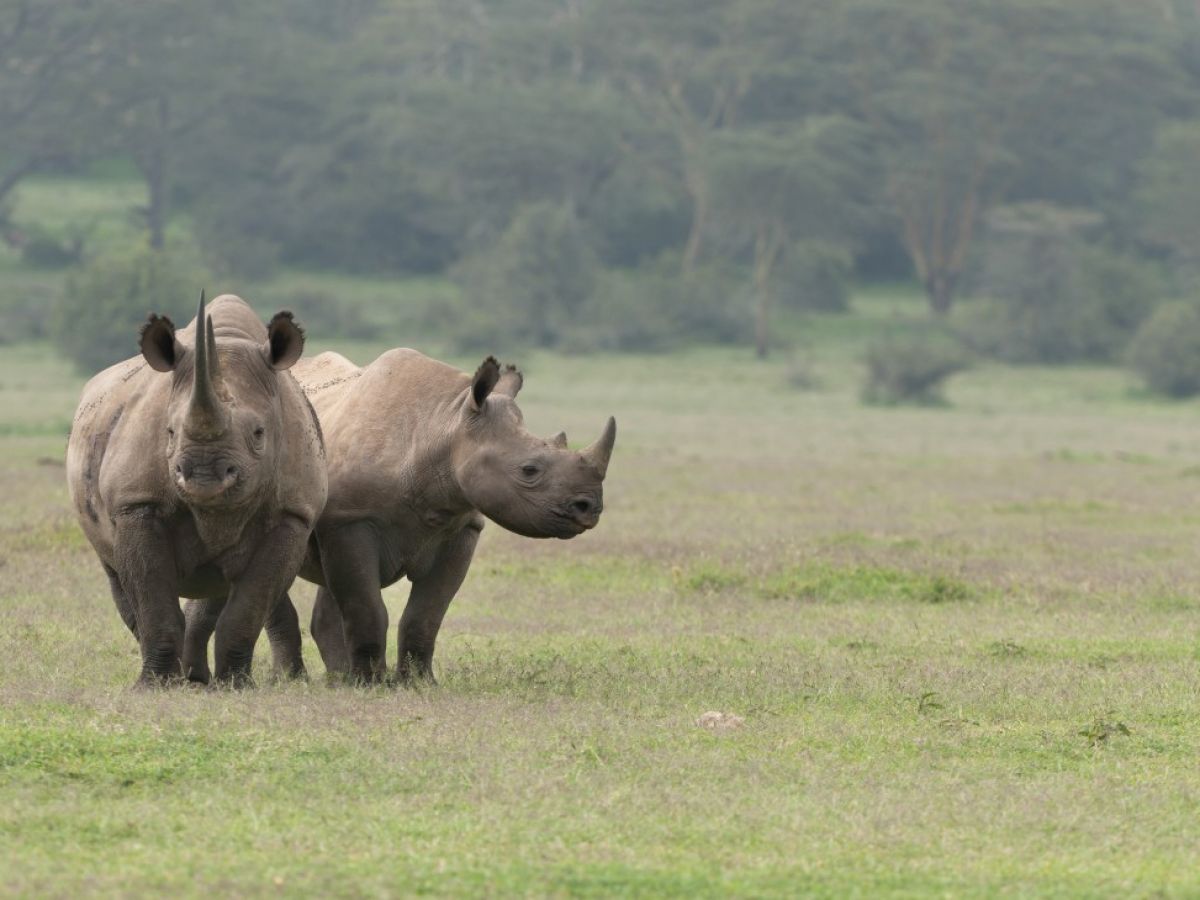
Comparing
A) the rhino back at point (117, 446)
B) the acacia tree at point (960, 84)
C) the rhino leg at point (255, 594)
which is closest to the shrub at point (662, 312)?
the acacia tree at point (960, 84)

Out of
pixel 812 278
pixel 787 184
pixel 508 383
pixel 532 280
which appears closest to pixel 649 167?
pixel 812 278

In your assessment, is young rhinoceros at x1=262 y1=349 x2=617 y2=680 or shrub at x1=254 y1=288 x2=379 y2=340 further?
shrub at x1=254 y1=288 x2=379 y2=340

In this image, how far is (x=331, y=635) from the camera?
9570mm

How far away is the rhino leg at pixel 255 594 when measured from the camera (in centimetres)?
842

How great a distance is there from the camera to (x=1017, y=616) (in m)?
12.2

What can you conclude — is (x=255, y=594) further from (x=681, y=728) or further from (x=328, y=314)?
(x=328, y=314)

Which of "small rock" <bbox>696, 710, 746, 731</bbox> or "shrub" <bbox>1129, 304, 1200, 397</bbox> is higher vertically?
"small rock" <bbox>696, 710, 746, 731</bbox>

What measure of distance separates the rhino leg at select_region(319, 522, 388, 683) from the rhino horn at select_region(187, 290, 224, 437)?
124 centimetres

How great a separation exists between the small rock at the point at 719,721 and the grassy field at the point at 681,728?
4 centimetres

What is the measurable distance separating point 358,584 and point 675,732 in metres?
1.62

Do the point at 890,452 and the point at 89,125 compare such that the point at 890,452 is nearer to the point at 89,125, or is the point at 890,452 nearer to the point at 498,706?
the point at 498,706

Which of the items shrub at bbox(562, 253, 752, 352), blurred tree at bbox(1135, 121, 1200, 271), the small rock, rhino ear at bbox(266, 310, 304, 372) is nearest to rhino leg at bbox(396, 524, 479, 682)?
rhino ear at bbox(266, 310, 304, 372)

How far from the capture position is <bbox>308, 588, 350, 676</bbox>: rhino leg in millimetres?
9539

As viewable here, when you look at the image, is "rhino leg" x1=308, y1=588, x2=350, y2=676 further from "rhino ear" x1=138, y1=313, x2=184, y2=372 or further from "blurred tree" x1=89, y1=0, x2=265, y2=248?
"blurred tree" x1=89, y1=0, x2=265, y2=248
